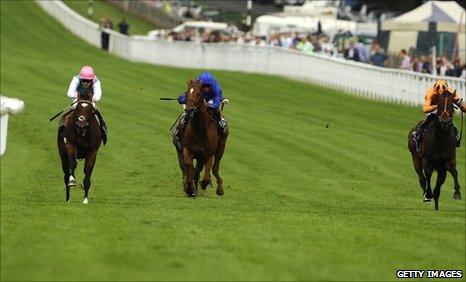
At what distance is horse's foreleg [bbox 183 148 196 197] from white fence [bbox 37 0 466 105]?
1877 centimetres

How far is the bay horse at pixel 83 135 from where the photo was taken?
59.4 ft

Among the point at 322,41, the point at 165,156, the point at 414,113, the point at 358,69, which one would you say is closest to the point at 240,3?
the point at 322,41

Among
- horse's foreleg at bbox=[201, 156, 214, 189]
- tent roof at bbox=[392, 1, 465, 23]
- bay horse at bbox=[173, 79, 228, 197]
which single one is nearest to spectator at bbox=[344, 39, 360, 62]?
tent roof at bbox=[392, 1, 465, 23]

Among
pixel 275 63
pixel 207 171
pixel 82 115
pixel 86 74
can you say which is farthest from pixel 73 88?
pixel 275 63

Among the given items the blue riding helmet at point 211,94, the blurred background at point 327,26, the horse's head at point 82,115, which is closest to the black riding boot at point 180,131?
the blue riding helmet at point 211,94

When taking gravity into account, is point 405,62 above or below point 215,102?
below

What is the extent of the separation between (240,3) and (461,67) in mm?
59900

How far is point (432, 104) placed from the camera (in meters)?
18.8

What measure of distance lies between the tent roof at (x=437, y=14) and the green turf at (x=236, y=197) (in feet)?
13.9

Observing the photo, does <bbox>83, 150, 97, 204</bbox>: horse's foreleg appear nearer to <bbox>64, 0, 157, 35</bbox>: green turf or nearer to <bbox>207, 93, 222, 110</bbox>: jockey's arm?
<bbox>207, 93, 222, 110</bbox>: jockey's arm

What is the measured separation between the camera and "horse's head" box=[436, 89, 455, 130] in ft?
59.3

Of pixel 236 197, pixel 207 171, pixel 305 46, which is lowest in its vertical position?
pixel 305 46

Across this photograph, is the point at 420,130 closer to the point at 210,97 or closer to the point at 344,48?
the point at 210,97

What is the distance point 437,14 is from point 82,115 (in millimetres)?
30283
